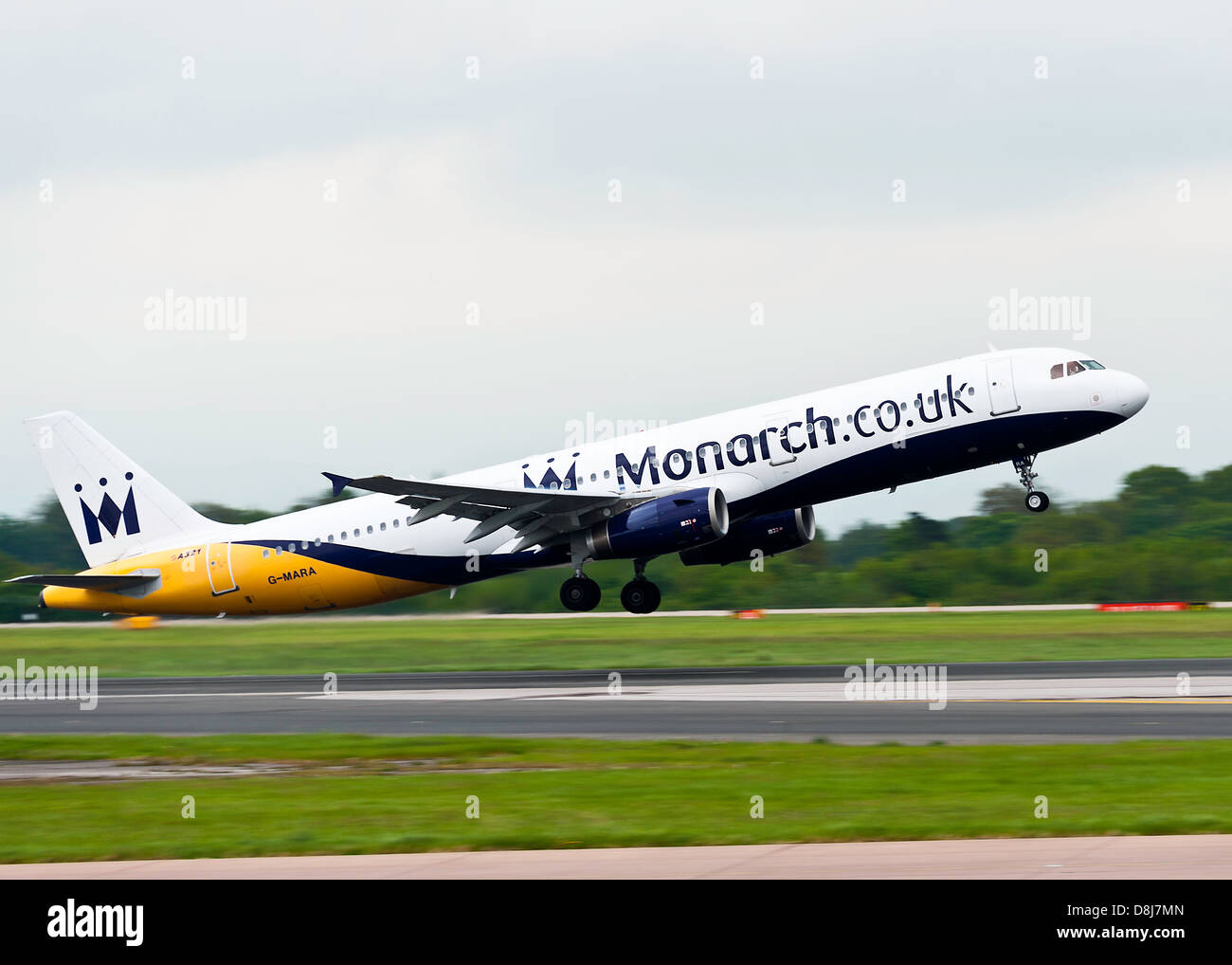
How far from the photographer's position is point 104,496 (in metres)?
45.2

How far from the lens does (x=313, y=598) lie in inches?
1682

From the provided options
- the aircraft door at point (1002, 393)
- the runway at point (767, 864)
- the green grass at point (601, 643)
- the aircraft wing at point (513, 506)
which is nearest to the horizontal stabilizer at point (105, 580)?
the green grass at point (601, 643)

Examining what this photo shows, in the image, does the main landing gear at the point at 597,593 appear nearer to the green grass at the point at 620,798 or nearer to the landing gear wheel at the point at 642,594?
the landing gear wheel at the point at 642,594

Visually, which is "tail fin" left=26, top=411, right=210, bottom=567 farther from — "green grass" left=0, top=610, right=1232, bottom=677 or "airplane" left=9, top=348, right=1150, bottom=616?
"green grass" left=0, top=610, right=1232, bottom=677

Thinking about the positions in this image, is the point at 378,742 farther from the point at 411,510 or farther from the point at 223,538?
the point at 223,538

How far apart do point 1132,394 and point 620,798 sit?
2112cm

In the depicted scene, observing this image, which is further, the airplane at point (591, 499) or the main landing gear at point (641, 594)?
the main landing gear at point (641, 594)

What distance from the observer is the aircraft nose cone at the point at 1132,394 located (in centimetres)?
3538

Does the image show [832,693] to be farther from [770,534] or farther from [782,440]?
[770,534]

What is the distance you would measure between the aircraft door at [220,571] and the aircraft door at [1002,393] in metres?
21.2

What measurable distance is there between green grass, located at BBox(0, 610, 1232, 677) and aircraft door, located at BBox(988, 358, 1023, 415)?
303 inches

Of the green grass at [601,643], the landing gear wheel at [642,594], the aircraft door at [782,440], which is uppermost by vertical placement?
the aircraft door at [782,440]

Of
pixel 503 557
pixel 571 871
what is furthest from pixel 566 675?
pixel 571 871

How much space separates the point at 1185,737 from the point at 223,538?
28.3m
